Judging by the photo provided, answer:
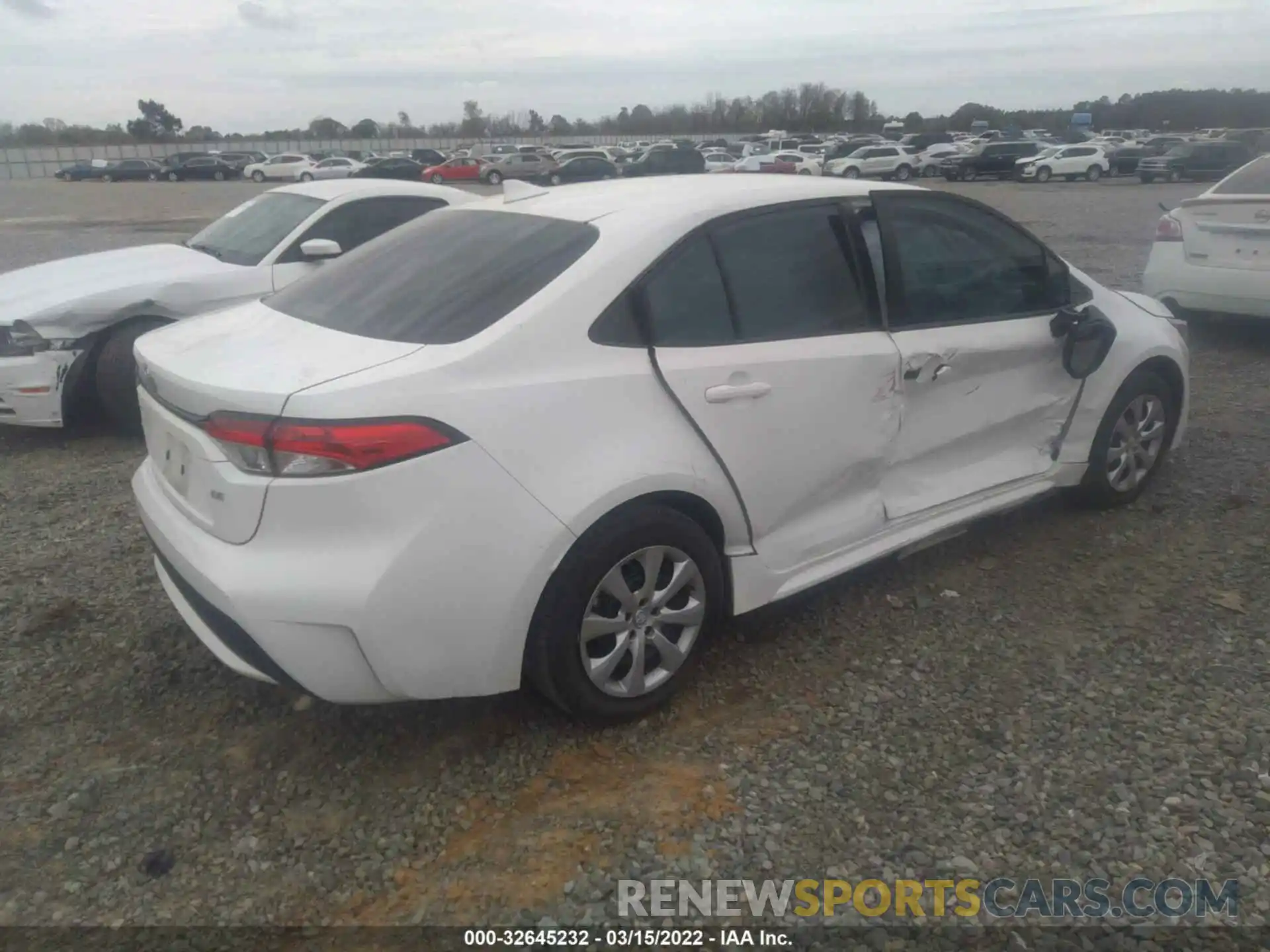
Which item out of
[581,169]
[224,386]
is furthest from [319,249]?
[581,169]

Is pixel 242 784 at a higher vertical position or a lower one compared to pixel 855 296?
lower

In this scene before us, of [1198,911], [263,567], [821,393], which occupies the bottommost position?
[1198,911]

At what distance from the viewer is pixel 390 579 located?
253cm

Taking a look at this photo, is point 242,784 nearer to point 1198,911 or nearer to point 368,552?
point 368,552

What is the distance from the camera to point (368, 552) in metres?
2.53

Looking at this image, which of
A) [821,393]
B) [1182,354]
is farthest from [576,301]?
[1182,354]

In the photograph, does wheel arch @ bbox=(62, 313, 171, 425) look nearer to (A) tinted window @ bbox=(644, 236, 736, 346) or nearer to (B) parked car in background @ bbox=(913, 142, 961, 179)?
(A) tinted window @ bbox=(644, 236, 736, 346)

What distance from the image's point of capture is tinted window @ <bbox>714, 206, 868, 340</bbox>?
3.26m

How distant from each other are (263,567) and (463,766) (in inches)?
33.6

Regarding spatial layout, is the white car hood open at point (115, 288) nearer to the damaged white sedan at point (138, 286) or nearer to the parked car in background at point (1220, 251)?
the damaged white sedan at point (138, 286)

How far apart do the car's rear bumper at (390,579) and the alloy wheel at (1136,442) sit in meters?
3.01

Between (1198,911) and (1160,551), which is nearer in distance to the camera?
(1198,911)

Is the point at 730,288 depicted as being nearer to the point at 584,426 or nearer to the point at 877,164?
the point at 584,426

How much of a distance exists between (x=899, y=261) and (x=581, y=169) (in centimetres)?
3532
